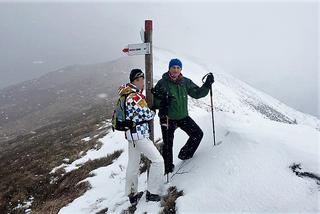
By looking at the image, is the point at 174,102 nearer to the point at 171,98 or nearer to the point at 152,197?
the point at 171,98

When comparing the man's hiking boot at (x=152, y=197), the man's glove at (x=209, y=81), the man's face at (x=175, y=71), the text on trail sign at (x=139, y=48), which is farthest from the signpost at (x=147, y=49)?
the man's hiking boot at (x=152, y=197)

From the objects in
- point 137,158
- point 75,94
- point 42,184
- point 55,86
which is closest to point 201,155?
point 137,158

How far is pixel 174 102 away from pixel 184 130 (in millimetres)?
739

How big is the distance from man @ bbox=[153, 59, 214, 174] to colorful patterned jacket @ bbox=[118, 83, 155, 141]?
0.67m

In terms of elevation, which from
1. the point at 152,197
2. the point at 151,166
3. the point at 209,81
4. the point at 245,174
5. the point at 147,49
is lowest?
the point at 152,197

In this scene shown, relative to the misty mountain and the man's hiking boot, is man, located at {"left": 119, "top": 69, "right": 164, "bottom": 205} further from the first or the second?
the misty mountain

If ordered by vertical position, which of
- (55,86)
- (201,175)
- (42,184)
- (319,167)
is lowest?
(55,86)

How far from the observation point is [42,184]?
12492 millimetres

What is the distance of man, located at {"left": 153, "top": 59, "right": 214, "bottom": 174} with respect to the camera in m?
7.44

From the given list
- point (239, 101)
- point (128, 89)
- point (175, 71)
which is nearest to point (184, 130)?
point (175, 71)

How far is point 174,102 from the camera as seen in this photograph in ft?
24.5

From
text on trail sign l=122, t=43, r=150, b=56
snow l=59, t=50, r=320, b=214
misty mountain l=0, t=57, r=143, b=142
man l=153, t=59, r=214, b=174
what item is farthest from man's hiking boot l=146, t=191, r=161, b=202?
misty mountain l=0, t=57, r=143, b=142

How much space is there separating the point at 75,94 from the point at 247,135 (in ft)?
188

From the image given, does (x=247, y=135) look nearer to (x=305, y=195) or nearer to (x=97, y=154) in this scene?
(x=305, y=195)
